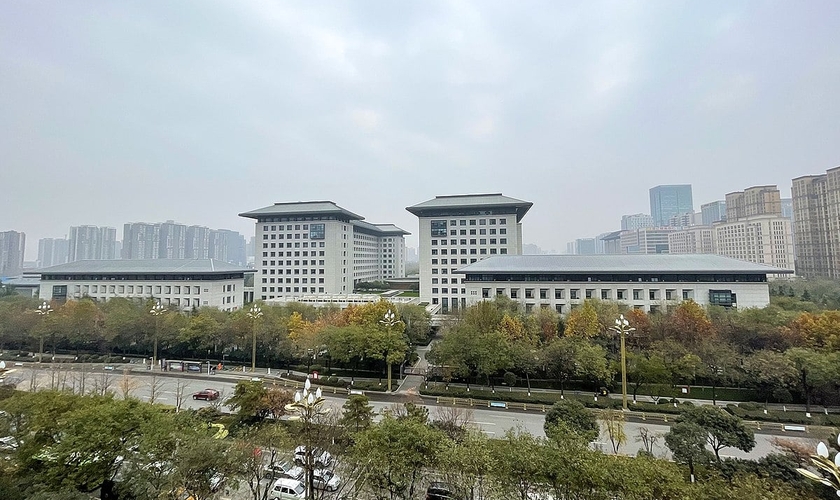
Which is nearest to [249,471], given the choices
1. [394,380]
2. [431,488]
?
[431,488]

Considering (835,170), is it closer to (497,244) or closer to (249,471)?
(497,244)

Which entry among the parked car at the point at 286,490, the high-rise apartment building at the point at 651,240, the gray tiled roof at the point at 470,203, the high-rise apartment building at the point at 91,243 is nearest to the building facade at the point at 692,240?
the high-rise apartment building at the point at 651,240

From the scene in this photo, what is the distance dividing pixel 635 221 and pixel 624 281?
158403 millimetres

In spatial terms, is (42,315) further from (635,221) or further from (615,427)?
(635,221)

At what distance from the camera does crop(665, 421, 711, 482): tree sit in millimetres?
10141

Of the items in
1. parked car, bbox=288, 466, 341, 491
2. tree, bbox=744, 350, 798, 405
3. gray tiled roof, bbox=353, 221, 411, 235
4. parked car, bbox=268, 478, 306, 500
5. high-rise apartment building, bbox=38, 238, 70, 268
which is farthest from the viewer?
high-rise apartment building, bbox=38, 238, 70, 268

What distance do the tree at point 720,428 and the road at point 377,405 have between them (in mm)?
1031

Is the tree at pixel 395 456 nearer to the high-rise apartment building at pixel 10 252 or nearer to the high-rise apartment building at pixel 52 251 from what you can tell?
the high-rise apartment building at pixel 10 252

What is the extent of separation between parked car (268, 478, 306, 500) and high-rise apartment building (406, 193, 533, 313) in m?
36.2

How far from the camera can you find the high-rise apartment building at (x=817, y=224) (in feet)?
172

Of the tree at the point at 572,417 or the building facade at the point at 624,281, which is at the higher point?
the building facade at the point at 624,281

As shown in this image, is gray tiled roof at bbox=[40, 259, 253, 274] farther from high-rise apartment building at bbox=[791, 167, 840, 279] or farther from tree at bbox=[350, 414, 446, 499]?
high-rise apartment building at bbox=[791, 167, 840, 279]

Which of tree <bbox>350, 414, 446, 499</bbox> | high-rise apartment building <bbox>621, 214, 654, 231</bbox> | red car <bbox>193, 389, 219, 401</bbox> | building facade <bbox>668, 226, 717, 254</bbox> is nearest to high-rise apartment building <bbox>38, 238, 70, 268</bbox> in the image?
red car <bbox>193, 389, 219, 401</bbox>

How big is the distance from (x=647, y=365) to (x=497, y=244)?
1167 inches
